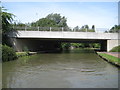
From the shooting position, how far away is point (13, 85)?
8820 mm

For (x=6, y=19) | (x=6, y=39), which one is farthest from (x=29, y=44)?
(x=6, y=19)

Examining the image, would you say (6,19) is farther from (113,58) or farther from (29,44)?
(113,58)

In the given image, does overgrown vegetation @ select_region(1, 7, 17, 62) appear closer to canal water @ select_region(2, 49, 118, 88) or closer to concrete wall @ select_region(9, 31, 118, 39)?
concrete wall @ select_region(9, 31, 118, 39)


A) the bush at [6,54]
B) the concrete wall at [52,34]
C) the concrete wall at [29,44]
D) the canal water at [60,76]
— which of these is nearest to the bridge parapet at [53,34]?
the concrete wall at [52,34]

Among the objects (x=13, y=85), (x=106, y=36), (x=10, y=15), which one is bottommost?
(x=13, y=85)

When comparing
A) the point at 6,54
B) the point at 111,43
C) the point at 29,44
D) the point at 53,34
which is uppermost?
the point at 53,34

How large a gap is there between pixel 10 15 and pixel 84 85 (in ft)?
75.6

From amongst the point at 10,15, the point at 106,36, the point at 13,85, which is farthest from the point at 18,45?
the point at 13,85

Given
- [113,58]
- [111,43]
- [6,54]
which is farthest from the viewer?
[111,43]

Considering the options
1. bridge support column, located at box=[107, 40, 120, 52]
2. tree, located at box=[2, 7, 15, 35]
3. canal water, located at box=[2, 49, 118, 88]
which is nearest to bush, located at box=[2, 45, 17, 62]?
canal water, located at box=[2, 49, 118, 88]

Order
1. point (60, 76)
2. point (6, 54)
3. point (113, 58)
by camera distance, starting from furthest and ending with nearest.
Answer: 1. point (113, 58)
2. point (6, 54)
3. point (60, 76)

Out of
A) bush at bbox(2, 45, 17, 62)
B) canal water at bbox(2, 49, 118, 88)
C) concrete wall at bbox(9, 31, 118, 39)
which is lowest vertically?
canal water at bbox(2, 49, 118, 88)

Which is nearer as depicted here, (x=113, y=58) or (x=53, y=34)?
(x=113, y=58)

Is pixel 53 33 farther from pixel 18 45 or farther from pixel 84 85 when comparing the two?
pixel 84 85
